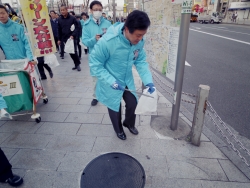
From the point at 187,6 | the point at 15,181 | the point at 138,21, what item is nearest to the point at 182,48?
the point at 187,6

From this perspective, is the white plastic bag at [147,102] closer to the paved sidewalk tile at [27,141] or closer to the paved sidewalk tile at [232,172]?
the paved sidewalk tile at [232,172]

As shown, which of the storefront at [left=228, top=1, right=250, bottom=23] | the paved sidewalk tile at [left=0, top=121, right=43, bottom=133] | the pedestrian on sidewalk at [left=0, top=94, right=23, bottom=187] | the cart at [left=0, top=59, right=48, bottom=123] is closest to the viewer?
the pedestrian on sidewalk at [left=0, top=94, right=23, bottom=187]

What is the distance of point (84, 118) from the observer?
327cm

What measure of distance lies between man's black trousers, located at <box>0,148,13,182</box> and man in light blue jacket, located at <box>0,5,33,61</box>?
1991 mm

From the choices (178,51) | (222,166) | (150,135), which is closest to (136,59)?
(178,51)

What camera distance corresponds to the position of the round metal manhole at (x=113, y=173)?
1988mm

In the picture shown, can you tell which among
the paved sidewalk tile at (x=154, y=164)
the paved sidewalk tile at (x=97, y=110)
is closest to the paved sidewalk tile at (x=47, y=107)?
the paved sidewalk tile at (x=97, y=110)

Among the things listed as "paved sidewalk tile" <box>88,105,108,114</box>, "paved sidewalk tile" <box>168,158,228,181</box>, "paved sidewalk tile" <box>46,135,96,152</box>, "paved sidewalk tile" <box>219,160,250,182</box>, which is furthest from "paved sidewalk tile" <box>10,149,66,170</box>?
"paved sidewalk tile" <box>219,160,250,182</box>

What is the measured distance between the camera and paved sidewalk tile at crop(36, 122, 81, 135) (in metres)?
2.87

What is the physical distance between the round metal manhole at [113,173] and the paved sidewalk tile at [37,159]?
0.44 metres

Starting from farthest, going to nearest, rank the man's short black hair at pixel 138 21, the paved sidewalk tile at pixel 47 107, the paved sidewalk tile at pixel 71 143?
the paved sidewalk tile at pixel 47 107, the paved sidewalk tile at pixel 71 143, the man's short black hair at pixel 138 21

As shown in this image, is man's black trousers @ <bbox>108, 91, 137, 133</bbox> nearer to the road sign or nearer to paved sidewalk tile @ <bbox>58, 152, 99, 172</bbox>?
paved sidewalk tile @ <bbox>58, 152, 99, 172</bbox>

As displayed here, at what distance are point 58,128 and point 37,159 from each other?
0.72m

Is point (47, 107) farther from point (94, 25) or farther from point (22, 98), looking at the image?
point (94, 25)
